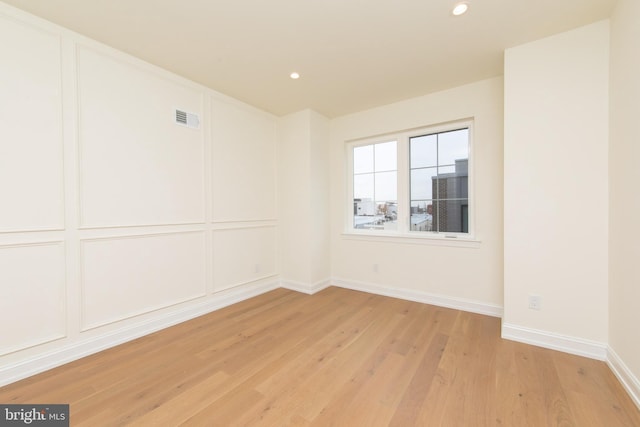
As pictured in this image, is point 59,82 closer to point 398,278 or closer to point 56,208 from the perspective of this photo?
point 56,208

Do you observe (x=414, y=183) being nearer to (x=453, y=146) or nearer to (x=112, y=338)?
(x=453, y=146)

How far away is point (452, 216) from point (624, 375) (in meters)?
1.88

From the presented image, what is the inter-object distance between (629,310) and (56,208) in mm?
4192

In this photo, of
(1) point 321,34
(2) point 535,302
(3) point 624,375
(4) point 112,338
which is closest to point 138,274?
(4) point 112,338

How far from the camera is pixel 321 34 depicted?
215 centimetres

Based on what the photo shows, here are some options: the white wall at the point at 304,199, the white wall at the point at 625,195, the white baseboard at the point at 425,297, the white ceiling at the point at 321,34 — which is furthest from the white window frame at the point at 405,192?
the white wall at the point at 625,195

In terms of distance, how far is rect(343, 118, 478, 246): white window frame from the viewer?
3074 millimetres

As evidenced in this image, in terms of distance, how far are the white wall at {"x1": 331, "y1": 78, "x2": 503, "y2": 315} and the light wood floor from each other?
1.75 feet

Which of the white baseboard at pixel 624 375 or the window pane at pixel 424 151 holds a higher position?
the window pane at pixel 424 151

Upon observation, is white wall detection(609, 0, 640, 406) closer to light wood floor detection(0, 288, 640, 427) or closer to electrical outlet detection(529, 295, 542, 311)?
light wood floor detection(0, 288, 640, 427)

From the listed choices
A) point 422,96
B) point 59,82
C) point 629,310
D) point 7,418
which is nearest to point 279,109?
point 422,96

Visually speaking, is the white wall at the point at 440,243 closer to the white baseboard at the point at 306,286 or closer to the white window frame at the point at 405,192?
the white window frame at the point at 405,192

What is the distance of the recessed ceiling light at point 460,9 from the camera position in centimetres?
185

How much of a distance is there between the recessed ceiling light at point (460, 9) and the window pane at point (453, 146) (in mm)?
1495
